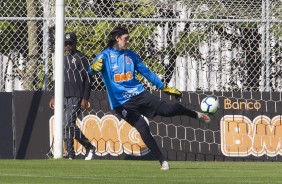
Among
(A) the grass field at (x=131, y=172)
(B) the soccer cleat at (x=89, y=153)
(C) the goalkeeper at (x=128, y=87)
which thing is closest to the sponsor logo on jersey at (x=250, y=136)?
(A) the grass field at (x=131, y=172)

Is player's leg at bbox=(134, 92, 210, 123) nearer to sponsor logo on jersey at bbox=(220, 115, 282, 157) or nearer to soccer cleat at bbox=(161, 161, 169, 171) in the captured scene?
soccer cleat at bbox=(161, 161, 169, 171)

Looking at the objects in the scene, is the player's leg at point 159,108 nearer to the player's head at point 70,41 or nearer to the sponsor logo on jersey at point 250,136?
the player's head at point 70,41

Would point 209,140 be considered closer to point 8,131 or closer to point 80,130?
point 80,130

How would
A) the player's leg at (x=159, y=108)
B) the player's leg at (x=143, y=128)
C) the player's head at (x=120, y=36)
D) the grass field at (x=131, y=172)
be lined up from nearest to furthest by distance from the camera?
the grass field at (x=131, y=172) < the player's leg at (x=143, y=128) < the player's leg at (x=159, y=108) < the player's head at (x=120, y=36)

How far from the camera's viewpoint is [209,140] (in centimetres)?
1756

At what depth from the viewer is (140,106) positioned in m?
14.6

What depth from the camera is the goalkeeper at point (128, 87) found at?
14.5m

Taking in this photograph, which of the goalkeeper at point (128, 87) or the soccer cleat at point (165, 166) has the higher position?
the goalkeeper at point (128, 87)

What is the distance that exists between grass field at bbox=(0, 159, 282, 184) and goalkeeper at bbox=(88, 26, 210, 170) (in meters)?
0.73

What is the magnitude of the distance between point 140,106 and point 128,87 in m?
0.30

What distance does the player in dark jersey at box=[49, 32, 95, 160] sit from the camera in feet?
56.0

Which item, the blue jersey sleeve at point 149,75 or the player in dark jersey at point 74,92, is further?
the player in dark jersey at point 74,92

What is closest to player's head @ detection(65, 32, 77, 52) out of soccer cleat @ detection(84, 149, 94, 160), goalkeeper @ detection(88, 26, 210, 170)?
soccer cleat @ detection(84, 149, 94, 160)

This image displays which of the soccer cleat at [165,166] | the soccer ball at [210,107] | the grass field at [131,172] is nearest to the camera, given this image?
the grass field at [131,172]
